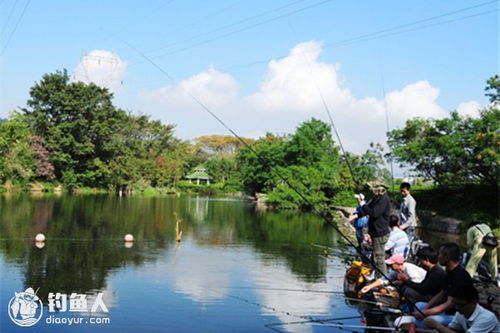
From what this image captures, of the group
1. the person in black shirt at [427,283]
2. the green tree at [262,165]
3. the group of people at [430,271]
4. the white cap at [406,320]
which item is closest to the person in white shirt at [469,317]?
the group of people at [430,271]

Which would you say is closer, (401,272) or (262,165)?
(401,272)

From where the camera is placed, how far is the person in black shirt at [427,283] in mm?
5637

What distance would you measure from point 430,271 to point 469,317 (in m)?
1.09

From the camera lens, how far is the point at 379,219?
7672mm

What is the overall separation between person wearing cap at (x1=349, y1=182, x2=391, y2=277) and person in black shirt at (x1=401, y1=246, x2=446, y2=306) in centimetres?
130

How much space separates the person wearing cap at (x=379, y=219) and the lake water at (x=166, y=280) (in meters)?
0.95

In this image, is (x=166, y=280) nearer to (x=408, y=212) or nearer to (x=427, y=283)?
(x=408, y=212)

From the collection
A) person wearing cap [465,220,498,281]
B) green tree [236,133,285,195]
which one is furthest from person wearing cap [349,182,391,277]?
green tree [236,133,285,195]

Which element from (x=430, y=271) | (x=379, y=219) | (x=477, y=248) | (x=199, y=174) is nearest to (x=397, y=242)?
(x=379, y=219)

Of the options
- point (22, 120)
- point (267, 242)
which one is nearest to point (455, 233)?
point (267, 242)

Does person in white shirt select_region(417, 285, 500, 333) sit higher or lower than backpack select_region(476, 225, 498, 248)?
lower

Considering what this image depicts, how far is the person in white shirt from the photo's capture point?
178 inches

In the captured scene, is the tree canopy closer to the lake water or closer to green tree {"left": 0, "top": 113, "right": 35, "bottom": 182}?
the lake water

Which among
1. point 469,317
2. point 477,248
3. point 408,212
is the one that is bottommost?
point 469,317
